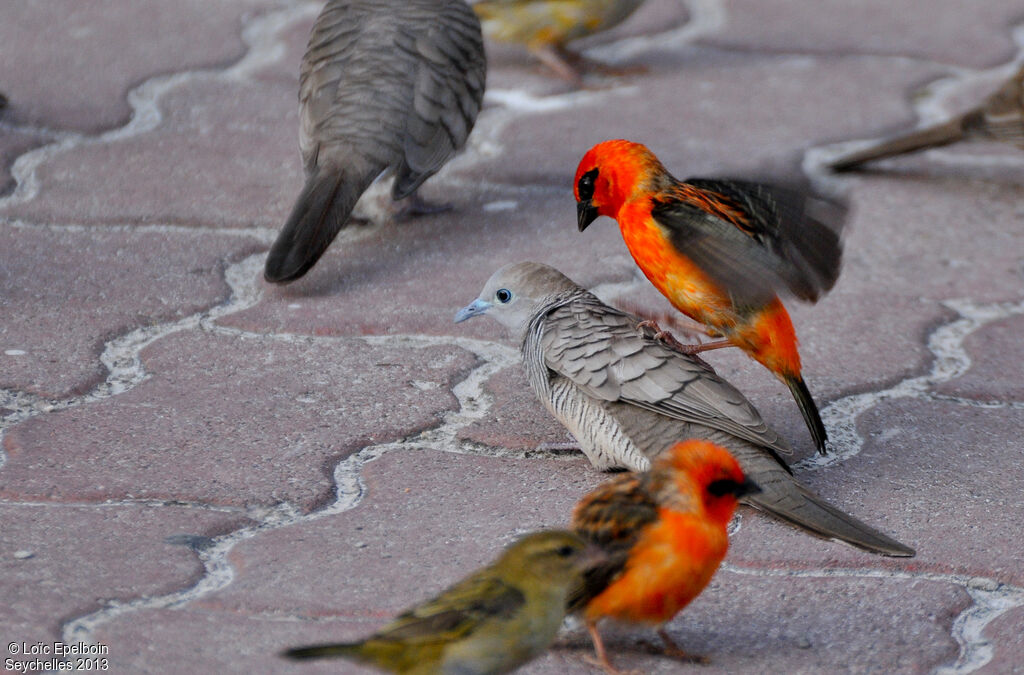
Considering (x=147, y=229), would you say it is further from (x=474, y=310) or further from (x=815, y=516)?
(x=815, y=516)

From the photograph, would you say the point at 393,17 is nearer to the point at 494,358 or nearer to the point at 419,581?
the point at 494,358

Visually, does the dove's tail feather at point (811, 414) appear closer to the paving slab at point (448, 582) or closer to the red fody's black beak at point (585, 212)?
the paving slab at point (448, 582)

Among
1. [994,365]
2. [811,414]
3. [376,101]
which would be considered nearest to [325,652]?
[811,414]

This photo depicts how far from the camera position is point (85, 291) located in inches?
170

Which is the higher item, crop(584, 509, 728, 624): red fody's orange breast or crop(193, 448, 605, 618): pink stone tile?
crop(584, 509, 728, 624): red fody's orange breast

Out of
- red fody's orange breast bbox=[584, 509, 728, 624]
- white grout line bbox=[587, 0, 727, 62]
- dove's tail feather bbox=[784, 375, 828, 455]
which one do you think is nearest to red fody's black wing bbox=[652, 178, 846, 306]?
dove's tail feather bbox=[784, 375, 828, 455]

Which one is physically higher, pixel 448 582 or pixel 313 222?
pixel 313 222

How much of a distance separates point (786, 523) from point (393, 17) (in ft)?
9.72

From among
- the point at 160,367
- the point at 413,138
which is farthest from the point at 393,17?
the point at 160,367

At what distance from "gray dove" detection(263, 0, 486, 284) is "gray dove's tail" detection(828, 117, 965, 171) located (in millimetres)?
1597

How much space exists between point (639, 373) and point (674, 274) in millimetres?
424

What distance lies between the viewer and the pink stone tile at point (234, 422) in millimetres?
3246

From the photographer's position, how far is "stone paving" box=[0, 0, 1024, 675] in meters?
2.82

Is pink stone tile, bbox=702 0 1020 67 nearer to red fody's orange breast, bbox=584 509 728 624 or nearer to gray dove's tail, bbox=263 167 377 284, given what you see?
gray dove's tail, bbox=263 167 377 284
